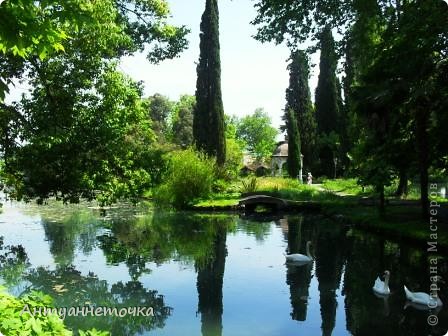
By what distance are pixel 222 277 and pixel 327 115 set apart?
132 ft

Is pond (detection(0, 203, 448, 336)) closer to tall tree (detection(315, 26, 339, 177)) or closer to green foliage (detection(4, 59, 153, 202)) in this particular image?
green foliage (detection(4, 59, 153, 202))

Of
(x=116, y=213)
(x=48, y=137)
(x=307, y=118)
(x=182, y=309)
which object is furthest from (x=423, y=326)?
(x=307, y=118)

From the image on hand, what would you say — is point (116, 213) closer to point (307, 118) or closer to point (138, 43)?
point (138, 43)

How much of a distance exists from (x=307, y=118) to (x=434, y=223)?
121 ft

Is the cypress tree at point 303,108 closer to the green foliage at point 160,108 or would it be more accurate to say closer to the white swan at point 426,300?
the green foliage at point 160,108

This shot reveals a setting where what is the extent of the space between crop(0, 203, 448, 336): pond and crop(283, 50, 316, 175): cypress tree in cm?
2826

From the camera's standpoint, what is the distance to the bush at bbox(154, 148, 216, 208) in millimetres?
31703

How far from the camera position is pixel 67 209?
103ft

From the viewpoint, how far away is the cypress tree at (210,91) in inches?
1665

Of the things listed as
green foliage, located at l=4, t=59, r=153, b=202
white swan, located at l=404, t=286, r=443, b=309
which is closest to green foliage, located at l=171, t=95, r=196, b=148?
green foliage, located at l=4, t=59, r=153, b=202

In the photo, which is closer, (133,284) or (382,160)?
(133,284)

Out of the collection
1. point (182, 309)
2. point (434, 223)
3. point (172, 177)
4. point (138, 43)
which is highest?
point (138, 43)

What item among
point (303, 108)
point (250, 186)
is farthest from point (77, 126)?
→ point (303, 108)

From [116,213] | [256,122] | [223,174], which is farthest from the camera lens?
[256,122]
